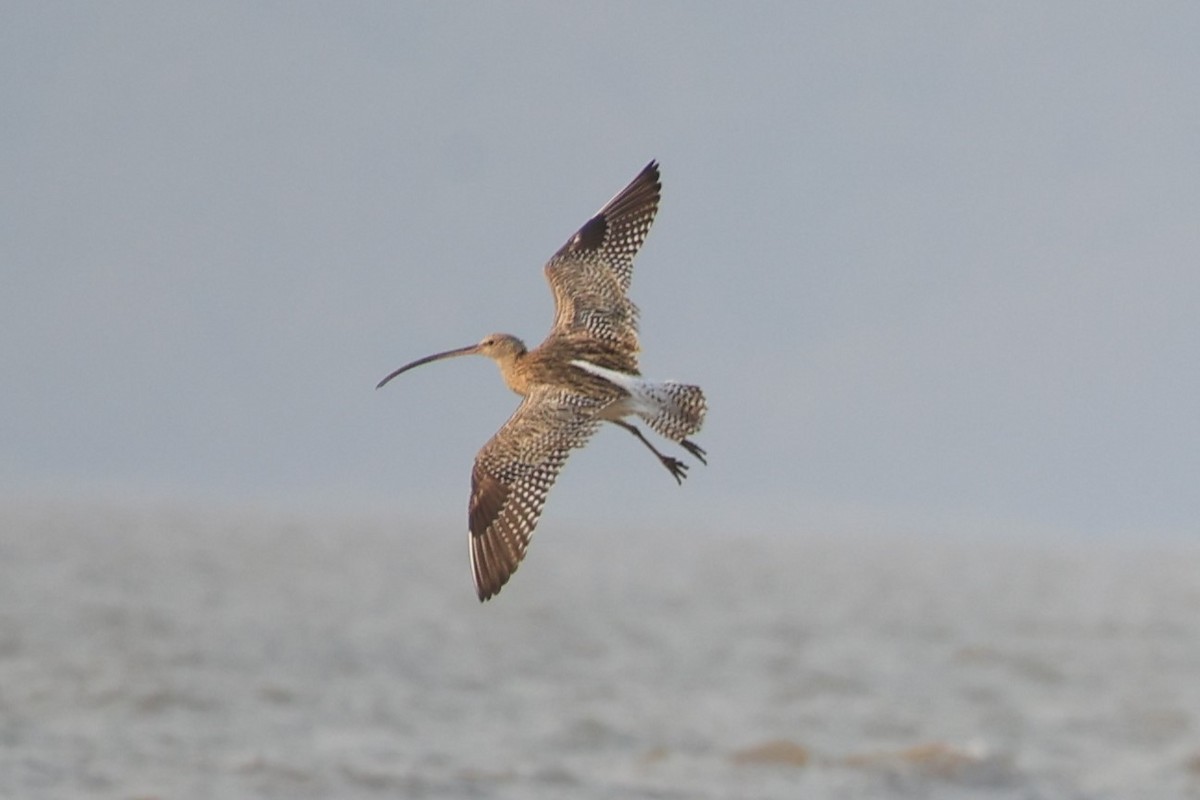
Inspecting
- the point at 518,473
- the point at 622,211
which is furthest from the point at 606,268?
the point at 518,473

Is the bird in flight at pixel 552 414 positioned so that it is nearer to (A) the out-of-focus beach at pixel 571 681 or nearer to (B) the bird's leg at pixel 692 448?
(B) the bird's leg at pixel 692 448

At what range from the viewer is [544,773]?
30.1 metres

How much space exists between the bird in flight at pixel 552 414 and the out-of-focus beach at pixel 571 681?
16.1m

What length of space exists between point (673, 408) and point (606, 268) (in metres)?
1.75

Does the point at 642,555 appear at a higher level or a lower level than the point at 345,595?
higher

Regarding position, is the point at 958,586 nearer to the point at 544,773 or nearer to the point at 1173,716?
the point at 1173,716

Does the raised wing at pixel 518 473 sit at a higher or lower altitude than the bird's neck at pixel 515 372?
lower

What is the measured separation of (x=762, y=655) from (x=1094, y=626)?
11.5 metres

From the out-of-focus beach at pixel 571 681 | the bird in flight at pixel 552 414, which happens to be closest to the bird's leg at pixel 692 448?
the bird in flight at pixel 552 414

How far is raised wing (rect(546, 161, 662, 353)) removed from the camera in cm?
1245

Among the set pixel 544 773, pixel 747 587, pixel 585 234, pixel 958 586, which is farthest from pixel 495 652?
pixel 585 234

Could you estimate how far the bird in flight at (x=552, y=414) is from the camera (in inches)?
445

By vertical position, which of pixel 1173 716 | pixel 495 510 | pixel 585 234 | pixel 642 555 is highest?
pixel 642 555

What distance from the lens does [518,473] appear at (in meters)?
11.6
